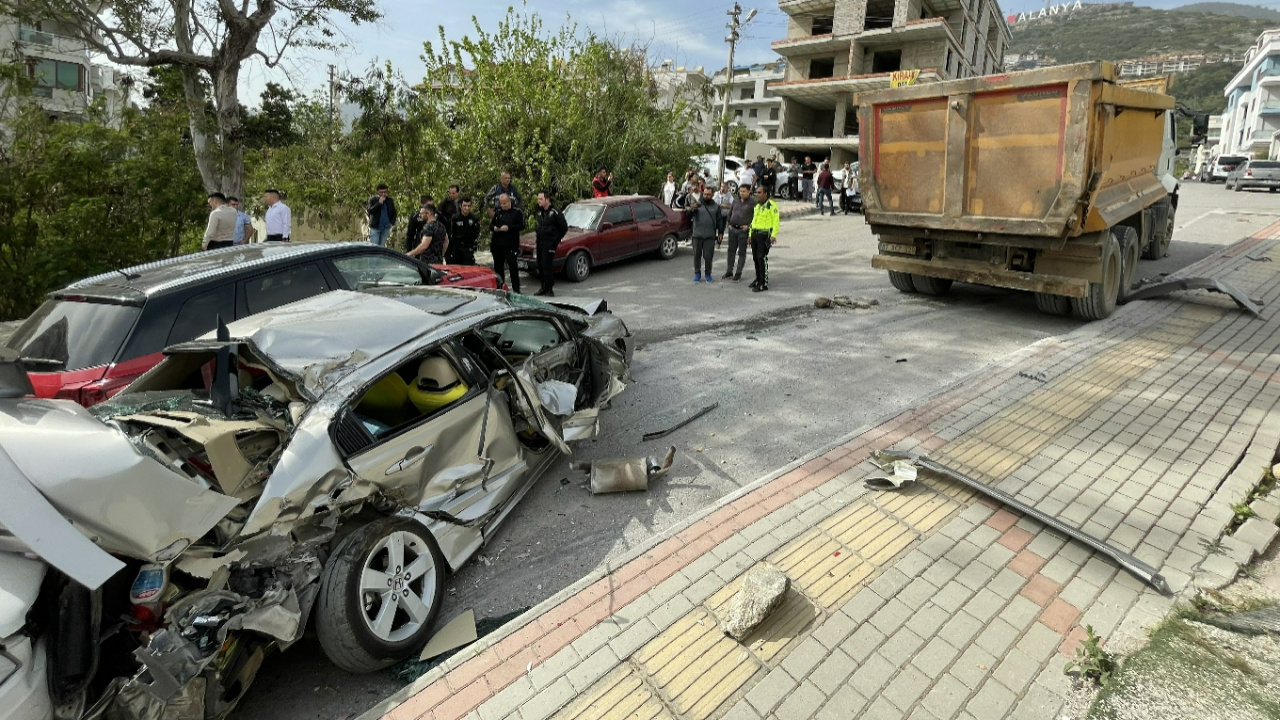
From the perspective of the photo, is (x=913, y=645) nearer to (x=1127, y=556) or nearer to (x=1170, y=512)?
(x=1127, y=556)

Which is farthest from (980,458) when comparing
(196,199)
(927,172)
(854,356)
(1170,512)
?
(196,199)

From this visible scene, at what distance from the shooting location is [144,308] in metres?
4.69

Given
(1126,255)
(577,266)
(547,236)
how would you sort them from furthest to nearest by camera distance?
(577,266), (547,236), (1126,255)

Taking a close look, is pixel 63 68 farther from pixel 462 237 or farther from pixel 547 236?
pixel 547 236

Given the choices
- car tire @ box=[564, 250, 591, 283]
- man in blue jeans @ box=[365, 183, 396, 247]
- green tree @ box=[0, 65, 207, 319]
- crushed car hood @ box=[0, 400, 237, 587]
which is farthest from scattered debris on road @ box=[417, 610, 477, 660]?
green tree @ box=[0, 65, 207, 319]

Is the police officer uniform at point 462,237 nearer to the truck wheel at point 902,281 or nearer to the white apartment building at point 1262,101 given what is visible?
the truck wheel at point 902,281

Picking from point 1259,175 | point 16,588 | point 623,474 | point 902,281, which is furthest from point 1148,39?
point 16,588

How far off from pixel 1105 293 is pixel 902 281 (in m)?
2.70

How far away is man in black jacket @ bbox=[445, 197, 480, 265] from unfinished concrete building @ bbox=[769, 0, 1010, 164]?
3275 centimetres

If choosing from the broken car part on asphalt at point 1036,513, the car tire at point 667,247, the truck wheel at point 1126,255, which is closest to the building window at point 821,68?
the car tire at point 667,247

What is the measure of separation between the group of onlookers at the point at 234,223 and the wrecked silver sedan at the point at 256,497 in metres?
6.72

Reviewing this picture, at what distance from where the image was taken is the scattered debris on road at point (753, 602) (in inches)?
123

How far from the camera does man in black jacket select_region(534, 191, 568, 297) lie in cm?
1110

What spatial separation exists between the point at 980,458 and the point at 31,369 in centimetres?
637
